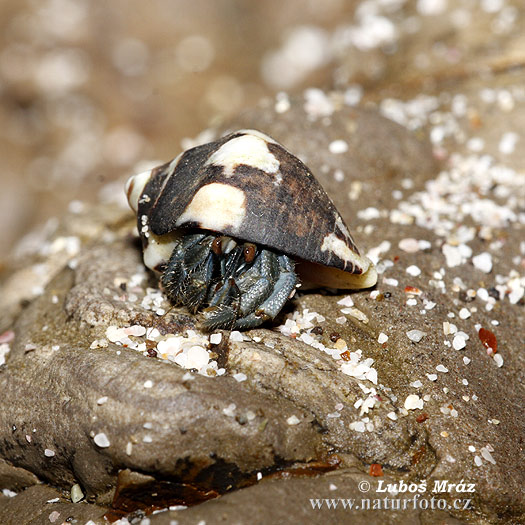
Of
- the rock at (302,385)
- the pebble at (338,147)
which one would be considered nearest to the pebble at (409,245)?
the rock at (302,385)

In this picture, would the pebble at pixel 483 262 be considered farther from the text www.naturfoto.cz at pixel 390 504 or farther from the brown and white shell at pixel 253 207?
the text www.naturfoto.cz at pixel 390 504

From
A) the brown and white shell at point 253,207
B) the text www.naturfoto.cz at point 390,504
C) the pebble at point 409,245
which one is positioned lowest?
the text www.naturfoto.cz at point 390,504

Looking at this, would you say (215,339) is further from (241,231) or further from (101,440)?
(101,440)

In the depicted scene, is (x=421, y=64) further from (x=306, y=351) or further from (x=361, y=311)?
(x=306, y=351)

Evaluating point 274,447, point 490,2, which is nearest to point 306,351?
point 274,447

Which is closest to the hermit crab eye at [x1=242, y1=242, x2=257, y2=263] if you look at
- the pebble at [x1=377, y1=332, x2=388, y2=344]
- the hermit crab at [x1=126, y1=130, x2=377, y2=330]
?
the hermit crab at [x1=126, y1=130, x2=377, y2=330]

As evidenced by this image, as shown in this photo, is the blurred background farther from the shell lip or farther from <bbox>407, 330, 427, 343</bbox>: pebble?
<bbox>407, 330, 427, 343</bbox>: pebble
